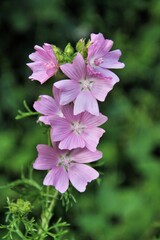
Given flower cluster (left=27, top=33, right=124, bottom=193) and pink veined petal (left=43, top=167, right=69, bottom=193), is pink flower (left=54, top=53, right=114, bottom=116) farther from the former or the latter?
pink veined petal (left=43, top=167, right=69, bottom=193)

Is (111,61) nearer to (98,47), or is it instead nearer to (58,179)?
(98,47)

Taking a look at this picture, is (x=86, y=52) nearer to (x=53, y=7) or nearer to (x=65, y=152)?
(x=65, y=152)

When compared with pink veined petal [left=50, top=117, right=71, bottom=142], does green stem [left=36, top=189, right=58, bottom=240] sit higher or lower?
lower

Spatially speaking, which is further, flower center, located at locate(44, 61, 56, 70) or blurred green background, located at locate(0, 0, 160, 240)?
blurred green background, located at locate(0, 0, 160, 240)

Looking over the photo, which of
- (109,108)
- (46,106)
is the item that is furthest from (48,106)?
(109,108)

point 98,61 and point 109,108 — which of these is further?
point 109,108

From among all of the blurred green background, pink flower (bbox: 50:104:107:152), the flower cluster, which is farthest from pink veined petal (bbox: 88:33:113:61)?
the blurred green background
